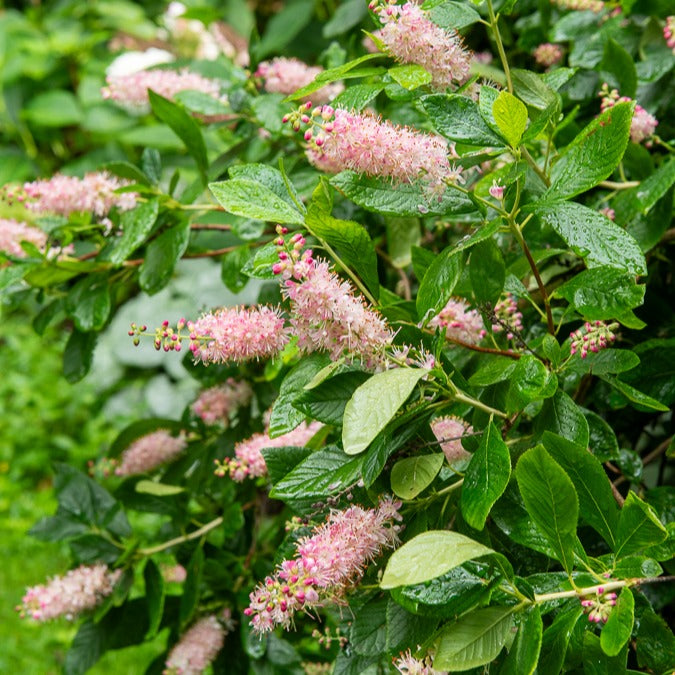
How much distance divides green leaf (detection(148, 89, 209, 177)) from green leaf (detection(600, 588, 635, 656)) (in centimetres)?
66

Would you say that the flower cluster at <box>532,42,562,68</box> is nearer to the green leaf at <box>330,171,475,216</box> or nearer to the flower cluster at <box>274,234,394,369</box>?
the green leaf at <box>330,171,475,216</box>

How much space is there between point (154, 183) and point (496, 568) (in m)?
0.64

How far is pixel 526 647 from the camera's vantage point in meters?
0.51

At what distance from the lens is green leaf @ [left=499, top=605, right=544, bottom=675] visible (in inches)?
19.3

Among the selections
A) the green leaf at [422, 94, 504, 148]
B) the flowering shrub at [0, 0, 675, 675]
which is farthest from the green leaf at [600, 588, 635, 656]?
the green leaf at [422, 94, 504, 148]

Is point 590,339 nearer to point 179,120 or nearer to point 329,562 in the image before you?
point 329,562

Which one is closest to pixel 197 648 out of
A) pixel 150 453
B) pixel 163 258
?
pixel 150 453

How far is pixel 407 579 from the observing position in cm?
49

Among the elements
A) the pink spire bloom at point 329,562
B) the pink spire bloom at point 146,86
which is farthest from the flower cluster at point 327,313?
the pink spire bloom at point 146,86

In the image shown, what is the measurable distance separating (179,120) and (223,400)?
343 millimetres

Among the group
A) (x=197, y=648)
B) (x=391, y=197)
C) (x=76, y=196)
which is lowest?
(x=197, y=648)

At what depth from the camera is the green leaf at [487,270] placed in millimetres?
651

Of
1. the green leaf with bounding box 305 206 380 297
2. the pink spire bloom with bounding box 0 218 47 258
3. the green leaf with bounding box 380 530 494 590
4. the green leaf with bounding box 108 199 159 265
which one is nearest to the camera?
the green leaf with bounding box 380 530 494 590

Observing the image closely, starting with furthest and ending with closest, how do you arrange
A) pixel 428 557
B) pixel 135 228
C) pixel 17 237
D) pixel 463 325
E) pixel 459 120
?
pixel 17 237
pixel 135 228
pixel 463 325
pixel 459 120
pixel 428 557
